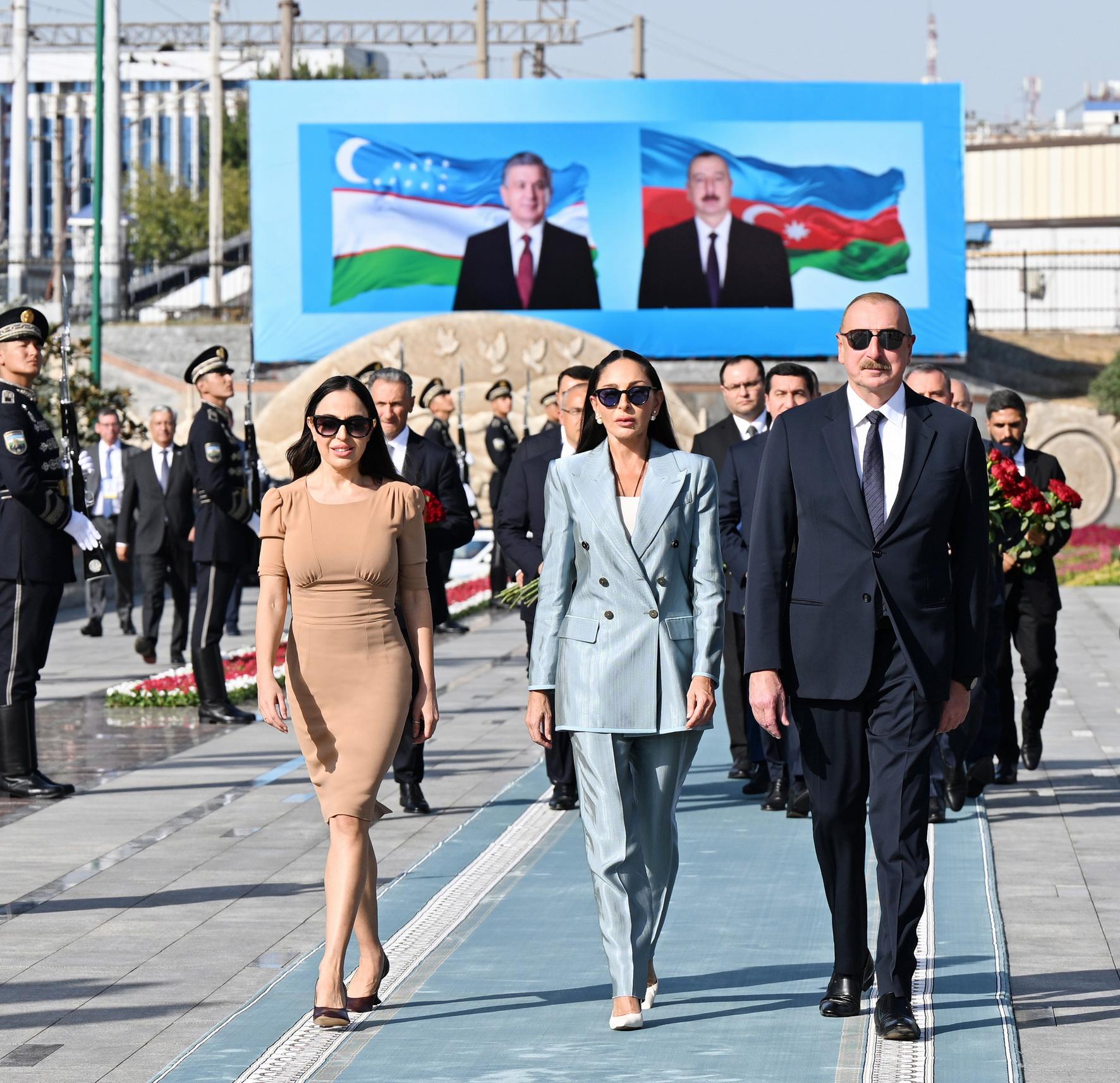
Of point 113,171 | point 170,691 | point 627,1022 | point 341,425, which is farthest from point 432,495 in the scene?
point 113,171

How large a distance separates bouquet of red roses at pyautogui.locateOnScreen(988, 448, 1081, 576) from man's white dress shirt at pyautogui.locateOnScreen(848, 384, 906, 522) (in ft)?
12.5

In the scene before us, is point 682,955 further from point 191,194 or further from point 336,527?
point 191,194

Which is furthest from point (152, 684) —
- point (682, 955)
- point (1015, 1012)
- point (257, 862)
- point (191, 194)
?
point (191, 194)

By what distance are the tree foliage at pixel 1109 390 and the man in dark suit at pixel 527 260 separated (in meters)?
10.6

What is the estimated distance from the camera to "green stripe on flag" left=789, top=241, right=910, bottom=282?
133ft

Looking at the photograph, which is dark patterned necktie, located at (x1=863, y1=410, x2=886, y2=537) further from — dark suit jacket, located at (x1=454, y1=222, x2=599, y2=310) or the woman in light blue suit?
dark suit jacket, located at (x1=454, y1=222, x2=599, y2=310)

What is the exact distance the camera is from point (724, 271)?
4047 cm

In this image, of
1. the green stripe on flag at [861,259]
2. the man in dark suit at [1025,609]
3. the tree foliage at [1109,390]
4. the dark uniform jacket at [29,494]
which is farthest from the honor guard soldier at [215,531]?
the tree foliage at [1109,390]

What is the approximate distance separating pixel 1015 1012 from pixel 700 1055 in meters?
1.02

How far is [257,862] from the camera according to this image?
820 cm

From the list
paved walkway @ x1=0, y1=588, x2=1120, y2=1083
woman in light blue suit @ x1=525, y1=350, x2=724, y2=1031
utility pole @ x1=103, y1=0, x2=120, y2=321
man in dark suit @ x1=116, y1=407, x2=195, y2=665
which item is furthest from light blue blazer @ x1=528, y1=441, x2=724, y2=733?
utility pole @ x1=103, y1=0, x2=120, y2=321

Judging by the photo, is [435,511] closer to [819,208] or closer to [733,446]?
[733,446]

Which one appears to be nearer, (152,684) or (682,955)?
(682,955)

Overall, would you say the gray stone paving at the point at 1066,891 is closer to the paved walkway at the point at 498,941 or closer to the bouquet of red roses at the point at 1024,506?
the paved walkway at the point at 498,941
